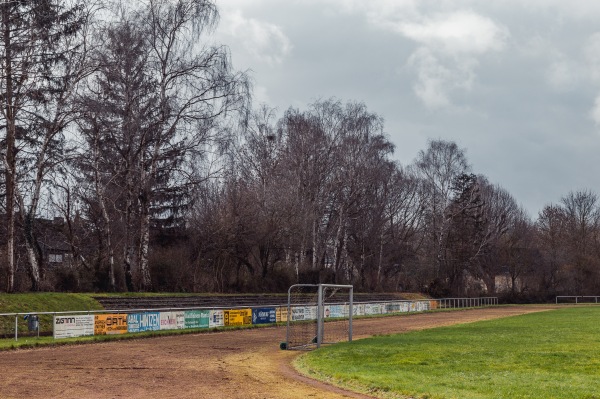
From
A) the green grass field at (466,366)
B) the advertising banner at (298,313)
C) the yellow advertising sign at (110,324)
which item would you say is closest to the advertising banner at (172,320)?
the yellow advertising sign at (110,324)

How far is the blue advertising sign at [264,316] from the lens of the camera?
4081cm

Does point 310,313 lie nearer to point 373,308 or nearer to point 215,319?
point 215,319

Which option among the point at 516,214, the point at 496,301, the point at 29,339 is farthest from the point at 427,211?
the point at 29,339

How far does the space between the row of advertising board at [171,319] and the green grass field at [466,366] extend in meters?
8.30

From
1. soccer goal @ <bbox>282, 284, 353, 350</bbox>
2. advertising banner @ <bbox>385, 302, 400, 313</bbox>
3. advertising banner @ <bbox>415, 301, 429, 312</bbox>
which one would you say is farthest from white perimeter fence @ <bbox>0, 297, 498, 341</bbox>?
advertising banner @ <bbox>415, 301, 429, 312</bbox>

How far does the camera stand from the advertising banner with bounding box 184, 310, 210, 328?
35.6 meters

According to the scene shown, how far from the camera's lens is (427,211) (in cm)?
8900

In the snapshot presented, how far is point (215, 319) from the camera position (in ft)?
124

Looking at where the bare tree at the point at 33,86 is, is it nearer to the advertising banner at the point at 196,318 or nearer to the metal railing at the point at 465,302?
the advertising banner at the point at 196,318

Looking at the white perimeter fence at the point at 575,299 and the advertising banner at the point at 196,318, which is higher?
the advertising banner at the point at 196,318

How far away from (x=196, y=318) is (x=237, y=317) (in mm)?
3623

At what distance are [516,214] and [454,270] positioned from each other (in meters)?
31.5

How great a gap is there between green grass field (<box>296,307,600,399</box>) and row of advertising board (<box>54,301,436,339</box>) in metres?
8.30

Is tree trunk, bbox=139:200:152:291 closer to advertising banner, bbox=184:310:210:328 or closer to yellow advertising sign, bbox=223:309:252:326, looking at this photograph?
yellow advertising sign, bbox=223:309:252:326
